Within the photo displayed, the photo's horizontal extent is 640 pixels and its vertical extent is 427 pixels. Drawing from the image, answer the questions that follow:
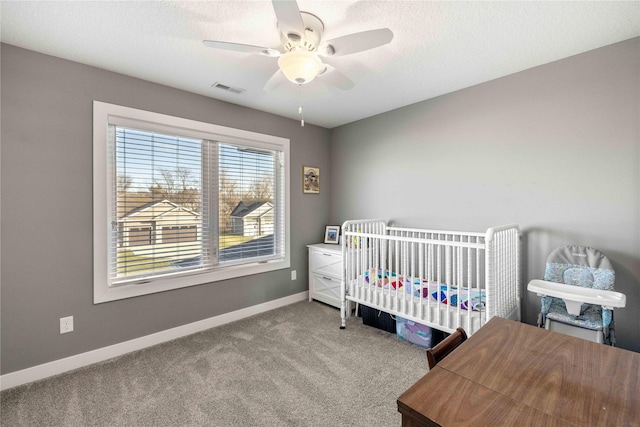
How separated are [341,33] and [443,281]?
238cm

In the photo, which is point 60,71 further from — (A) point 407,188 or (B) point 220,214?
(A) point 407,188

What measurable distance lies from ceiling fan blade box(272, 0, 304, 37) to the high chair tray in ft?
7.15

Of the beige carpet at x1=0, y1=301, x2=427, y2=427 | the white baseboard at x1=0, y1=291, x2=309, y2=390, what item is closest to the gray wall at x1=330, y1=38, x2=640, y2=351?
the beige carpet at x1=0, y1=301, x2=427, y2=427

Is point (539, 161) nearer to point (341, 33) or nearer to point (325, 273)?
point (341, 33)

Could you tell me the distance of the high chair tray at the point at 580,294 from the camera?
162 cm

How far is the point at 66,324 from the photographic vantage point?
2076 mm

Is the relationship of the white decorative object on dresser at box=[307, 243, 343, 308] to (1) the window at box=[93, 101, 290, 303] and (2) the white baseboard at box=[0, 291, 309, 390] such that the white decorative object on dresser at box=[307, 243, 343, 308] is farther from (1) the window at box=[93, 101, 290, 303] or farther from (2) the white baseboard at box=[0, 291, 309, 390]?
(2) the white baseboard at box=[0, 291, 309, 390]

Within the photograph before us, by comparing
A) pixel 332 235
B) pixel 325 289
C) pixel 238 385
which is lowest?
pixel 238 385

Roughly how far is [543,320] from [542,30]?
6.40 feet

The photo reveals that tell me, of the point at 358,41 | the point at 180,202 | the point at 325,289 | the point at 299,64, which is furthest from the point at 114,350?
the point at 358,41

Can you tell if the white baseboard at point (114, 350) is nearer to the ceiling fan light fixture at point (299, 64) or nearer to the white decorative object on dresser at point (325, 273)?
the white decorative object on dresser at point (325, 273)

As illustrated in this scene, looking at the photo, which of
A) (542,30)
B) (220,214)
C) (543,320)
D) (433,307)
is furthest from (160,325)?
(542,30)

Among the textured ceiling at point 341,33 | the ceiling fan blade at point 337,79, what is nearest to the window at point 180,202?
the textured ceiling at point 341,33

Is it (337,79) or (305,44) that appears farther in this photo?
(337,79)
